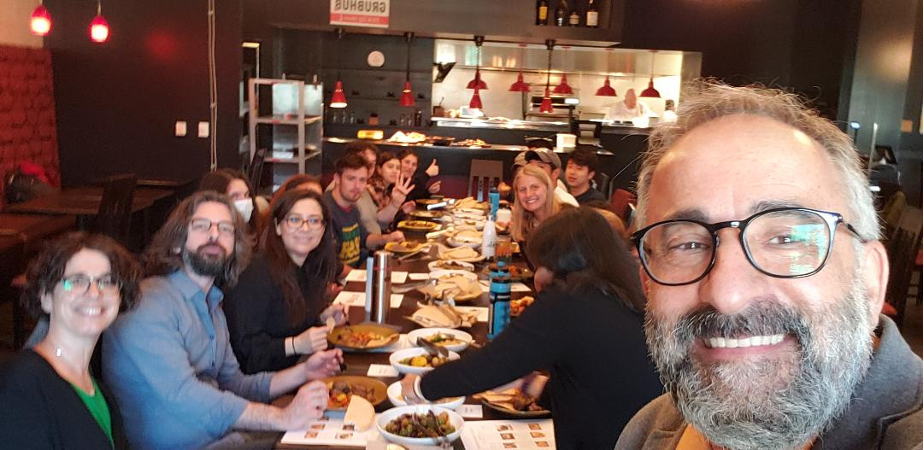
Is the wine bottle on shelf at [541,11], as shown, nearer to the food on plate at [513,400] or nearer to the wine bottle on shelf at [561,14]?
the wine bottle on shelf at [561,14]

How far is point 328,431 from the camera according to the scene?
2.20 meters

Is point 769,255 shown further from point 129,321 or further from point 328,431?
point 129,321

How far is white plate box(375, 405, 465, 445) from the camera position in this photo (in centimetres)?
210

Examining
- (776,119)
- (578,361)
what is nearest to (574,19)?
(578,361)

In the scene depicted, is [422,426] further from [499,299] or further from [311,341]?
[499,299]

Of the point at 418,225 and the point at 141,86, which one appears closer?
the point at 418,225

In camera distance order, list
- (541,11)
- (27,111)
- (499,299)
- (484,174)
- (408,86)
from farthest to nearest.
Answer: (408,86), (541,11), (484,174), (27,111), (499,299)

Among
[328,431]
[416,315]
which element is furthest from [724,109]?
[416,315]

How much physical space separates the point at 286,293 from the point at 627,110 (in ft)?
34.4

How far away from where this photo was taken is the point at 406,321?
3340 millimetres

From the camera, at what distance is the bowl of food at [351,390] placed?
234cm

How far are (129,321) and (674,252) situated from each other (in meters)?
1.84

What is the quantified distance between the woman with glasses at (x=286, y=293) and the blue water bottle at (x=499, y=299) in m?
0.64

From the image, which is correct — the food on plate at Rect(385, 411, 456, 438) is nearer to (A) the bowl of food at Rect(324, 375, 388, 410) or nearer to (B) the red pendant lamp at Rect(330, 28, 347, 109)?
(A) the bowl of food at Rect(324, 375, 388, 410)
